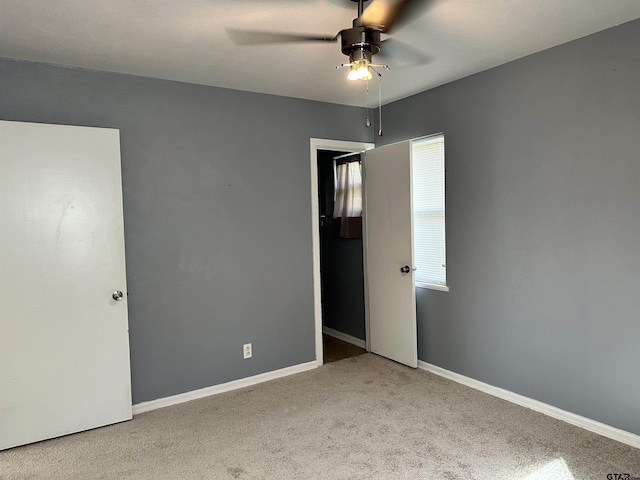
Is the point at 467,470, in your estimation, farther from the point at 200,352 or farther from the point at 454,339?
the point at 200,352

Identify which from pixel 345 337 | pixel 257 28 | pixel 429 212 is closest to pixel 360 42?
pixel 257 28

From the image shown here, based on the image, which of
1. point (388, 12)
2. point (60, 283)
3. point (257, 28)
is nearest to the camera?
point (388, 12)

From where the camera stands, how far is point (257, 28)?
94.2 inches

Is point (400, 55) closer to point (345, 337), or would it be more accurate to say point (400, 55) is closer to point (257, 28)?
point (257, 28)

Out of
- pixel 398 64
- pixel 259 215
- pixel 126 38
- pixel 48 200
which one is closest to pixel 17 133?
pixel 48 200

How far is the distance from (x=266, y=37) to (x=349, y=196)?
7.54 ft

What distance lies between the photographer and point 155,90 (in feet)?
10.6

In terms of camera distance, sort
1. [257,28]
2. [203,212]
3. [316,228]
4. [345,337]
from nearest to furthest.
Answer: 1. [257,28]
2. [203,212]
3. [316,228]
4. [345,337]

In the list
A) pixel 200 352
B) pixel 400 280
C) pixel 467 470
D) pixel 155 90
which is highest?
pixel 155 90

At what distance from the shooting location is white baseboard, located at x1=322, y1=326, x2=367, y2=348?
4.62 m

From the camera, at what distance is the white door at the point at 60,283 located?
2.68 m

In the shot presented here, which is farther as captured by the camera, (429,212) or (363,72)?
(429,212)

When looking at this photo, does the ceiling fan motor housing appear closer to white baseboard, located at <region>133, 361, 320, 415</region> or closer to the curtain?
the curtain

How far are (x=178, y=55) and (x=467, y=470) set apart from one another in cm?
296
